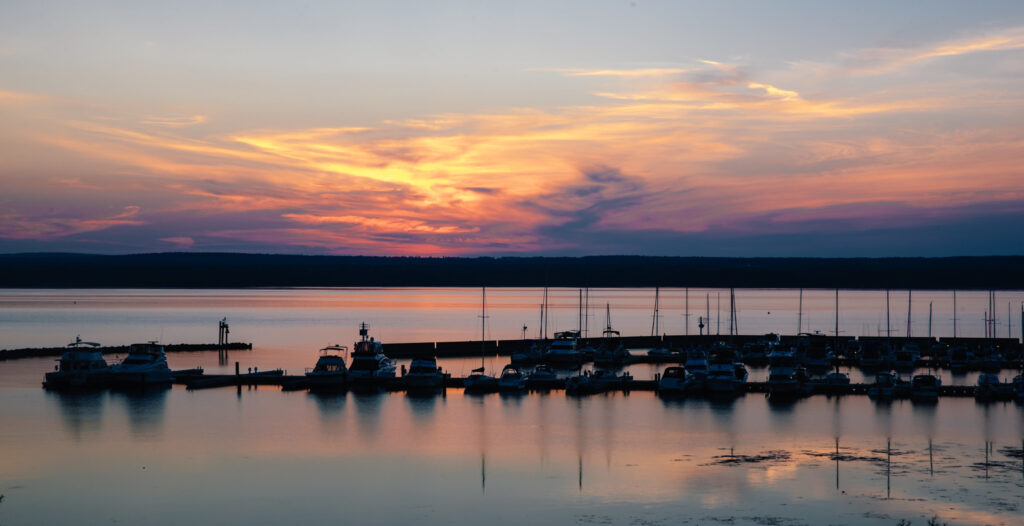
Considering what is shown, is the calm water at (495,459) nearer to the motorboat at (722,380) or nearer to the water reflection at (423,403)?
the water reflection at (423,403)

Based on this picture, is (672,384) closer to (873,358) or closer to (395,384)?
(395,384)

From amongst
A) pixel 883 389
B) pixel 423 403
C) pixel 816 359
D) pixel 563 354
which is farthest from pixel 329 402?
pixel 816 359

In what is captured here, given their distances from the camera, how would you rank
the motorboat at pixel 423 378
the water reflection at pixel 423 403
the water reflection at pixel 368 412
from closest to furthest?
the water reflection at pixel 368 412, the water reflection at pixel 423 403, the motorboat at pixel 423 378

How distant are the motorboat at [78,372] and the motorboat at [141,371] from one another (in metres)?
0.57

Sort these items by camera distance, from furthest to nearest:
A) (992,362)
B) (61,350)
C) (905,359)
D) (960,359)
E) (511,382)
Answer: (61,350) → (905,359) → (960,359) → (992,362) → (511,382)

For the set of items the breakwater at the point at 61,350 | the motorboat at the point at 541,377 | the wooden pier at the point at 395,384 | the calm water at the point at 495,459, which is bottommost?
the calm water at the point at 495,459

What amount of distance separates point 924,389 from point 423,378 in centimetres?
2414

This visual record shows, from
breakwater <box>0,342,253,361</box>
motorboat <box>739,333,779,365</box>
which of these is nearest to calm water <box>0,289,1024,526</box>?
breakwater <box>0,342,253,361</box>

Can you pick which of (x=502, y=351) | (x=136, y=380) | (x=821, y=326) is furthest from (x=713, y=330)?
(x=136, y=380)

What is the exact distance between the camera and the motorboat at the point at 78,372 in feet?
170

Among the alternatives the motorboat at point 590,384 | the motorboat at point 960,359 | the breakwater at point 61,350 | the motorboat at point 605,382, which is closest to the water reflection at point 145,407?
the breakwater at point 61,350

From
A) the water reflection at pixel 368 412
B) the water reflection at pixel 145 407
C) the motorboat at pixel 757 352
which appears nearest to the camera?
the water reflection at pixel 145 407

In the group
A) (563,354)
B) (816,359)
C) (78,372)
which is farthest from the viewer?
(563,354)

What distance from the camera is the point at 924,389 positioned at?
48500 mm
